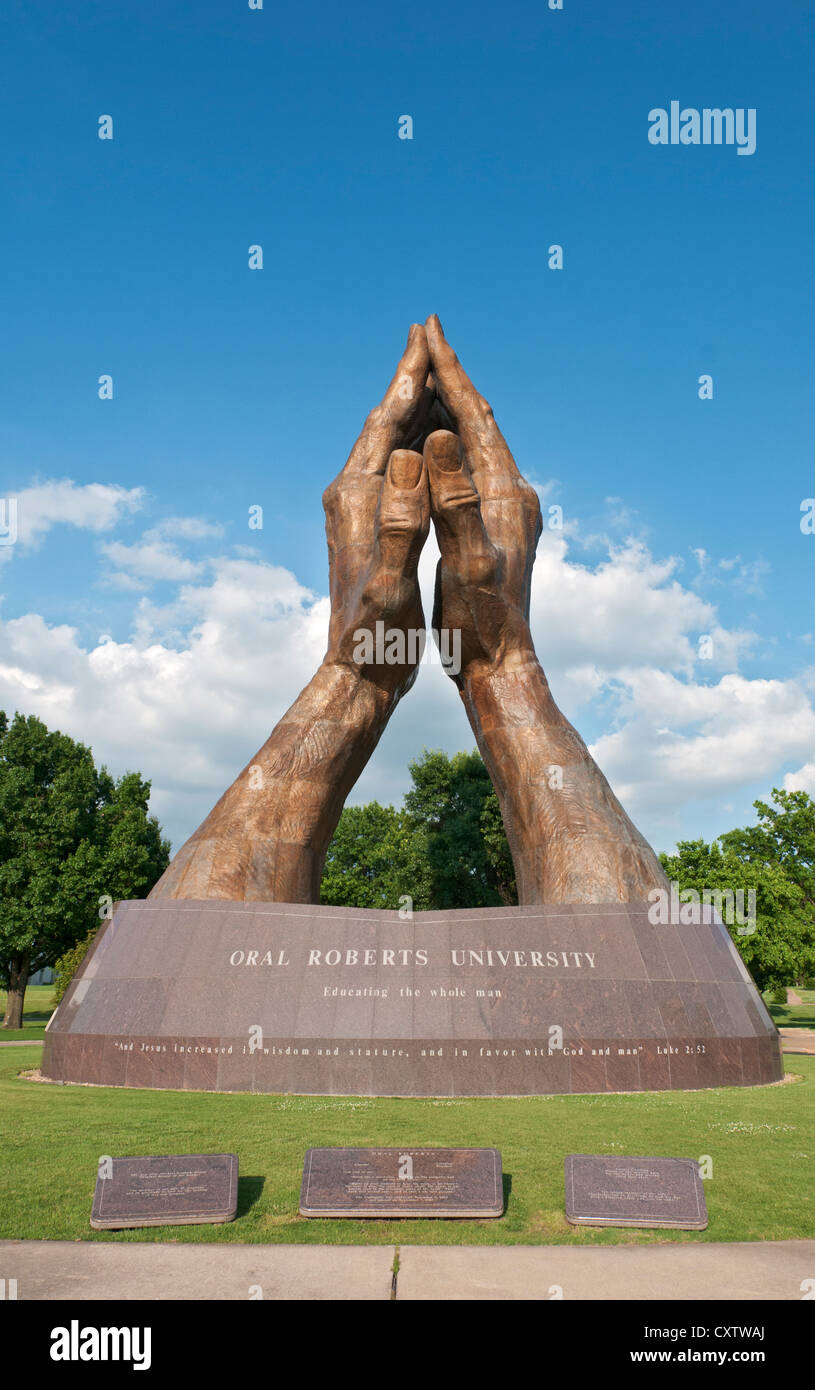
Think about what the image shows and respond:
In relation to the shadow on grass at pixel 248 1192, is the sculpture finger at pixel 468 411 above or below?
above

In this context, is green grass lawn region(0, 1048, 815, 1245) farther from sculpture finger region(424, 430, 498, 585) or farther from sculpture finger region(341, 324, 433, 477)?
sculpture finger region(341, 324, 433, 477)

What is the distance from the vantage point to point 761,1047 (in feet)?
38.1

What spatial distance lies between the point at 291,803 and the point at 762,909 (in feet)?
76.5

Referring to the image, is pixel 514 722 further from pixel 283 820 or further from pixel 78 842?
pixel 78 842

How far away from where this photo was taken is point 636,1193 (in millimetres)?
5152

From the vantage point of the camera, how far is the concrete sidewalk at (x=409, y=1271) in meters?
4.00

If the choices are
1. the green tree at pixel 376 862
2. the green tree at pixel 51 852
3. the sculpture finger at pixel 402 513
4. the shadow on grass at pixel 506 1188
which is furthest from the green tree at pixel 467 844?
the shadow on grass at pixel 506 1188

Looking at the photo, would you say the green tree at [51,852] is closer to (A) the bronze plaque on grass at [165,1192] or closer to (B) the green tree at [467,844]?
(B) the green tree at [467,844]

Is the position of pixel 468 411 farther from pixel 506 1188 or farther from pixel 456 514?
pixel 506 1188

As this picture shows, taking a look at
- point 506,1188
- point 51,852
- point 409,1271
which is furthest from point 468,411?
point 51,852

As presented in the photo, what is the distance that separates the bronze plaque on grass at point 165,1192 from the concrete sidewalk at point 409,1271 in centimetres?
31

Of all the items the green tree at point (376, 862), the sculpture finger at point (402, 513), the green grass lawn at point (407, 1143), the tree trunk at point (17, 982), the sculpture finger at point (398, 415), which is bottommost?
the tree trunk at point (17, 982)

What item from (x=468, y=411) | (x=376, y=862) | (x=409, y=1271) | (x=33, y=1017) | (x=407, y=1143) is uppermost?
(x=468, y=411)

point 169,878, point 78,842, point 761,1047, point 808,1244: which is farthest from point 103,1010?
point 78,842
